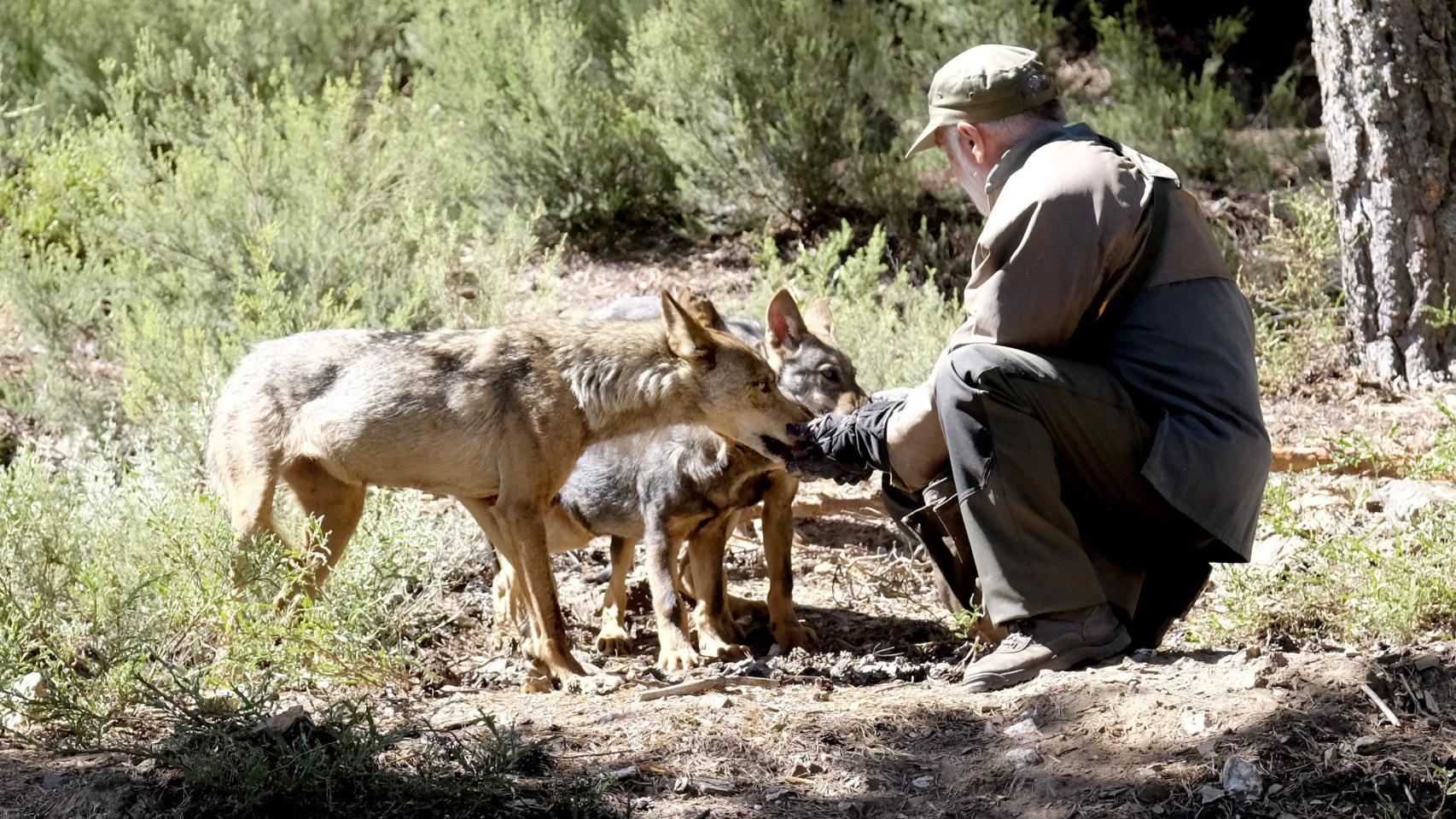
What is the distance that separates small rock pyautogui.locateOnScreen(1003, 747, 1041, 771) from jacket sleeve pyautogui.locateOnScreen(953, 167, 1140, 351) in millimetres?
1221

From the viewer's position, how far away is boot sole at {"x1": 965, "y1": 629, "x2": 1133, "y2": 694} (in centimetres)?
431

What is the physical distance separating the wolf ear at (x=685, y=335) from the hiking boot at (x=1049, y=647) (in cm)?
176

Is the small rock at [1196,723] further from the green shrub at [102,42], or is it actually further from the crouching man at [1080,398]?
the green shrub at [102,42]

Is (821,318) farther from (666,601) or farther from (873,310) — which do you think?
(873,310)

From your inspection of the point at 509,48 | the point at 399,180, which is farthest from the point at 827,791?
the point at 509,48

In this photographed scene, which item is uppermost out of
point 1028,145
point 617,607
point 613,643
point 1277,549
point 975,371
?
point 1028,145

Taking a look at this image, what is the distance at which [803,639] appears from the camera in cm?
616

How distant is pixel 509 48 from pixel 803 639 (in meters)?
6.75

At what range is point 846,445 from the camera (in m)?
4.88

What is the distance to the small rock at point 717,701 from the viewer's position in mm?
4367

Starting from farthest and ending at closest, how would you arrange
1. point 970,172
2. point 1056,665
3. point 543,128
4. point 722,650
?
point 543,128 < point 722,650 < point 970,172 < point 1056,665

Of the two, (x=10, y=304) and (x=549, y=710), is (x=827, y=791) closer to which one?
(x=549, y=710)

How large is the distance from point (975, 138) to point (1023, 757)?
6.71 ft

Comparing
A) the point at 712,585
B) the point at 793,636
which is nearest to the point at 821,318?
the point at 712,585
